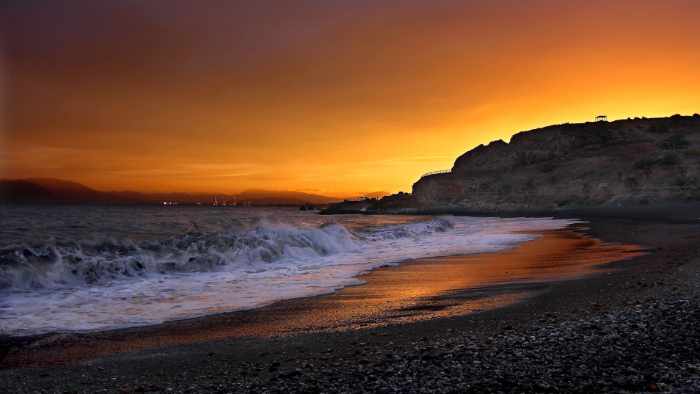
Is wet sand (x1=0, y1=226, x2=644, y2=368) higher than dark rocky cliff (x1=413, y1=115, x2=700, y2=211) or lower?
lower

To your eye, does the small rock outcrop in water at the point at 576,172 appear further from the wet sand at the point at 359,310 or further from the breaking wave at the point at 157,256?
the wet sand at the point at 359,310

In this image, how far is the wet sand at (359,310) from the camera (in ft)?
22.0

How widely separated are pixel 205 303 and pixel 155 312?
1.02 meters

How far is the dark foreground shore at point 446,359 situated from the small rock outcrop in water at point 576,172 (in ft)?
216

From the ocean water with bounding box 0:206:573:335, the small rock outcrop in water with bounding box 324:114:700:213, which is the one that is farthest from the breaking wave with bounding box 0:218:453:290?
the small rock outcrop in water with bounding box 324:114:700:213

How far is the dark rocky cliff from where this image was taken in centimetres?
7703

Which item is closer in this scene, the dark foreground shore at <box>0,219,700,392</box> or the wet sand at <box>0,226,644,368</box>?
the dark foreground shore at <box>0,219,700,392</box>

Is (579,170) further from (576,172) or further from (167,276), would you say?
(167,276)

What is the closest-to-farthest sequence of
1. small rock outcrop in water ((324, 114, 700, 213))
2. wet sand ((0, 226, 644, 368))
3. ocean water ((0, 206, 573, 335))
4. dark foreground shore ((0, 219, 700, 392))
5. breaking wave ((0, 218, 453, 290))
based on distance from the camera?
dark foreground shore ((0, 219, 700, 392)), wet sand ((0, 226, 644, 368)), ocean water ((0, 206, 573, 335)), breaking wave ((0, 218, 453, 290)), small rock outcrop in water ((324, 114, 700, 213))

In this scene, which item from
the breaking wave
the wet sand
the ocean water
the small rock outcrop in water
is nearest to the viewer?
the wet sand

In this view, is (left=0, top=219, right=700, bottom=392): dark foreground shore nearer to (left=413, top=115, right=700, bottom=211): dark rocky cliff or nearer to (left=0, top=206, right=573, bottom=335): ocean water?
(left=0, top=206, right=573, bottom=335): ocean water

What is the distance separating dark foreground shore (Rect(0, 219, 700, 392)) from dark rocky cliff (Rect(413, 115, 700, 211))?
7137cm

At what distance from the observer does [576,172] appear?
9188cm

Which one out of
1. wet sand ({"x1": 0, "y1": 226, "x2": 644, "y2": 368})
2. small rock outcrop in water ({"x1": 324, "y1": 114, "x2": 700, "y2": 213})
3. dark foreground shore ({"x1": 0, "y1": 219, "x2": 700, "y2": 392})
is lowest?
wet sand ({"x1": 0, "y1": 226, "x2": 644, "y2": 368})
